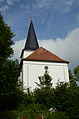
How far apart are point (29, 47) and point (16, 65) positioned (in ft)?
77.2

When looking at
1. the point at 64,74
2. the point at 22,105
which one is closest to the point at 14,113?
the point at 22,105

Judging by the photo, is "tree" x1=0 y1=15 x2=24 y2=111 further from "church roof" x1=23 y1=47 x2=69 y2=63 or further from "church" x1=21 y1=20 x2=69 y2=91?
"church roof" x1=23 y1=47 x2=69 y2=63

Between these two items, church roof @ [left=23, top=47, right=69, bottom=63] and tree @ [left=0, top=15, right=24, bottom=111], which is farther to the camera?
church roof @ [left=23, top=47, right=69, bottom=63]

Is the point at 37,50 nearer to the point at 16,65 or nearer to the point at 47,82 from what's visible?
the point at 47,82

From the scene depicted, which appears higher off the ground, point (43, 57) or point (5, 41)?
point (43, 57)

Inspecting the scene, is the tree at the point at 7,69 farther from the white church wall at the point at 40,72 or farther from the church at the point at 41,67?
the church at the point at 41,67

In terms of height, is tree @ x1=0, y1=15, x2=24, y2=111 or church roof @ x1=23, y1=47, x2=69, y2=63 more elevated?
church roof @ x1=23, y1=47, x2=69, y2=63

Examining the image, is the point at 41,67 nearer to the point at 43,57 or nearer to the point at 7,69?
the point at 43,57

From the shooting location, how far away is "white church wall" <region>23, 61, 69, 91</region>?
133 ft

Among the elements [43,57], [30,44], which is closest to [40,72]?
[43,57]

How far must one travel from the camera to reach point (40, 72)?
41781 mm

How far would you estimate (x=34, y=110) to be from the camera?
23.0m

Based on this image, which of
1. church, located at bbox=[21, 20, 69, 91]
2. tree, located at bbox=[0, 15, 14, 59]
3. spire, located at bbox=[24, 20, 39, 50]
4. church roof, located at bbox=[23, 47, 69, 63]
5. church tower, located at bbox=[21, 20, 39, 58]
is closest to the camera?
tree, located at bbox=[0, 15, 14, 59]

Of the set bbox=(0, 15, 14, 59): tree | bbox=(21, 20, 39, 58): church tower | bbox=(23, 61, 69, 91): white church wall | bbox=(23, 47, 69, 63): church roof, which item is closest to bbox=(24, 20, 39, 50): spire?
bbox=(21, 20, 39, 58): church tower
